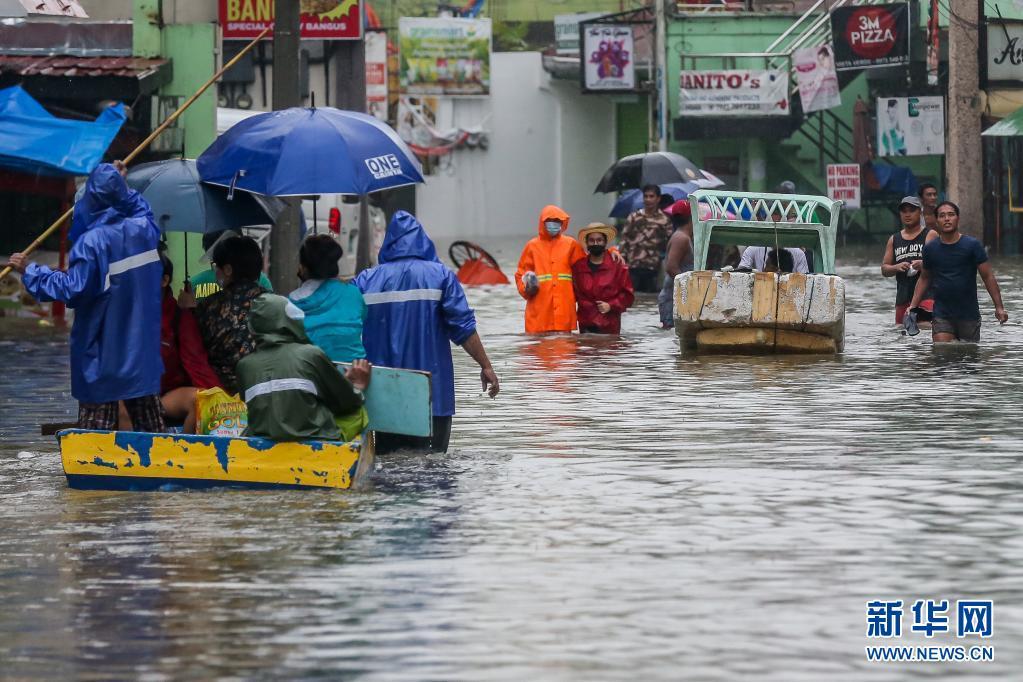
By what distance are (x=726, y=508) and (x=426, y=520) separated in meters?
1.43

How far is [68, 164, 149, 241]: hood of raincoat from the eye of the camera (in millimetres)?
10672

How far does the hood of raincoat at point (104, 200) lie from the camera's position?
10.7 m

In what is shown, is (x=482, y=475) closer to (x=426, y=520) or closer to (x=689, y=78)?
(x=426, y=520)

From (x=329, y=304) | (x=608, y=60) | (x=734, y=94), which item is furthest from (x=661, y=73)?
(x=329, y=304)

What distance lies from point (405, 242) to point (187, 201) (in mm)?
1560

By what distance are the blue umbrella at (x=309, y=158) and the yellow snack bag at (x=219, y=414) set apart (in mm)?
1260

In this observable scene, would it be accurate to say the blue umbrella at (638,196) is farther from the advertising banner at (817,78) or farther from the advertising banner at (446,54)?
the advertising banner at (446,54)

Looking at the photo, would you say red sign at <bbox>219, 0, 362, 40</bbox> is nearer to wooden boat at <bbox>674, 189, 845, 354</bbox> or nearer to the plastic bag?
wooden boat at <bbox>674, 189, 845, 354</bbox>

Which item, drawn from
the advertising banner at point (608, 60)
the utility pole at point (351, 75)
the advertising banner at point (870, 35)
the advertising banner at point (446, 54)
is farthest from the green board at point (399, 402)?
the advertising banner at point (446, 54)

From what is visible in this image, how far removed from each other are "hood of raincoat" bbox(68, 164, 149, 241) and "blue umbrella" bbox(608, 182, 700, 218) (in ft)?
57.5

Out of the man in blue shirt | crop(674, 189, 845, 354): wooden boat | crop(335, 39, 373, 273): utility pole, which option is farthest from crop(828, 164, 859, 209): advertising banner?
the man in blue shirt

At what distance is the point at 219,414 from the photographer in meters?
11.1

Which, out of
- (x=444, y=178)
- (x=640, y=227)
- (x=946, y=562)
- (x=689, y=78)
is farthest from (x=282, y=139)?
(x=444, y=178)

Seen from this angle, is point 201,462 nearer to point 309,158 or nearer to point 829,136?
point 309,158
